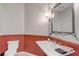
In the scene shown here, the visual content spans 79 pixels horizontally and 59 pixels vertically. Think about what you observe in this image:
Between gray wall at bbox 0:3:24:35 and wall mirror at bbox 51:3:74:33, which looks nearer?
wall mirror at bbox 51:3:74:33

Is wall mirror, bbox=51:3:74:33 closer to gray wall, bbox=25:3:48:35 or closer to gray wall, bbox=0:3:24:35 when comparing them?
gray wall, bbox=25:3:48:35

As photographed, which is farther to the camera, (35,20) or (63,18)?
(35,20)

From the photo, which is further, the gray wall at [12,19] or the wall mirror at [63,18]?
the gray wall at [12,19]

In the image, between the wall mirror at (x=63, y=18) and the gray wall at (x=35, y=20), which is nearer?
the wall mirror at (x=63, y=18)

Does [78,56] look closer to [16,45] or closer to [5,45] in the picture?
[16,45]

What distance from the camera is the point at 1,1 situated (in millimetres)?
1283

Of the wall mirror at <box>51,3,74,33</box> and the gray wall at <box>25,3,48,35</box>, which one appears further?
the gray wall at <box>25,3,48,35</box>

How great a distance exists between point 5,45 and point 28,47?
284mm

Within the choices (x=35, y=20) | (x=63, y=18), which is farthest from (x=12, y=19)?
(x=63, y=18)

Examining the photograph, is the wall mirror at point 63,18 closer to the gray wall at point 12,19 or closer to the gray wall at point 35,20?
the gray wall at point 35,20

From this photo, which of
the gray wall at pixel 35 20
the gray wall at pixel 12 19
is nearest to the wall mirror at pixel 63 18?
the gray wall at pixel 35 20

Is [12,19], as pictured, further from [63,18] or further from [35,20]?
[63,18]

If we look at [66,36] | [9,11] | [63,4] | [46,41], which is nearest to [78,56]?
[66,36]

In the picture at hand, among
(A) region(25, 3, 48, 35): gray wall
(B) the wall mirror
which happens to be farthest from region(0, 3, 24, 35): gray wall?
(B) the wall mirror
